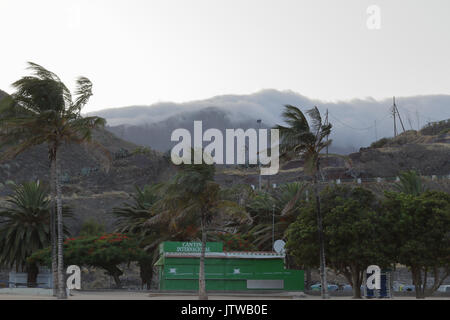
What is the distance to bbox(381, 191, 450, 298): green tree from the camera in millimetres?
36438

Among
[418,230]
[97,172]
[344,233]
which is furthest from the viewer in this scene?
[97,172]

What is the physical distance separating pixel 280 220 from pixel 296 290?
1230cm

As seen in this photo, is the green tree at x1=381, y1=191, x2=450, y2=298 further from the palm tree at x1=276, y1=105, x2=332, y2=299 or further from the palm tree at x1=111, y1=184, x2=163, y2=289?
the palm tree at x1=111, y1=184, x2=163, y2=289

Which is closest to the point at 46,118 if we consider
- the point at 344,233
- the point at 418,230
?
the point at 344,233

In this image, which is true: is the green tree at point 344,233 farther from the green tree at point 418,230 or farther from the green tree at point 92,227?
the green tree at point 92,227

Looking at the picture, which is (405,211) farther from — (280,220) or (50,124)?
(50,124)

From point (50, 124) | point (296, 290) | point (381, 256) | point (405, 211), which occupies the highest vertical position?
point (50, 124)

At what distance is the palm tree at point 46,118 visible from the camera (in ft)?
110

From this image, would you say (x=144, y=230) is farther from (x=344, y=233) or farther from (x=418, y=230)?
(x=418, y=230)

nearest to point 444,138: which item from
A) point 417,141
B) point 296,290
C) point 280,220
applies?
point 417,141

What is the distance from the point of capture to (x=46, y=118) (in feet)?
110

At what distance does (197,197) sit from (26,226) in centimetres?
2364

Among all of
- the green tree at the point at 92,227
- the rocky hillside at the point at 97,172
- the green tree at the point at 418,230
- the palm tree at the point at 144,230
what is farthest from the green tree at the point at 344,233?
the rocky hillside at the point at 97,172
